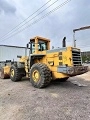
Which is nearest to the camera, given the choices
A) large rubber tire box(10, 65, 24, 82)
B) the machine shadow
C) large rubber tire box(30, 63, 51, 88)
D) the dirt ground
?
the dirt ground

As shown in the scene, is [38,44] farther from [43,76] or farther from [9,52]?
[9,52]

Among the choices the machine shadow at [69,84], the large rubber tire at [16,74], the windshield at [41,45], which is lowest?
the machine shadow at [69,84]

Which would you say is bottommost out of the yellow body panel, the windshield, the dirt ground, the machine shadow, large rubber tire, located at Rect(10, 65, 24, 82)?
the dirt ground

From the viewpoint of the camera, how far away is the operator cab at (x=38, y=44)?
9461mm

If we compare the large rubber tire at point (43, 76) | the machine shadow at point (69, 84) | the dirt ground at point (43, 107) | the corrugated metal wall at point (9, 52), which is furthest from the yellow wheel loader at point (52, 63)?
the corrugated metal wall at point (9, 52)

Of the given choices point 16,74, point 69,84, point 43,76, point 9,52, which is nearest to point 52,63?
point 43,76

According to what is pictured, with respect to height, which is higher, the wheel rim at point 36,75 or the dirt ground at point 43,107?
the wheel rim at point 36,75

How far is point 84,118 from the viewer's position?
4.29 meters

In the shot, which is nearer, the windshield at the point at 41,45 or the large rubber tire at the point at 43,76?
the large rubber tire at the point at 43,76

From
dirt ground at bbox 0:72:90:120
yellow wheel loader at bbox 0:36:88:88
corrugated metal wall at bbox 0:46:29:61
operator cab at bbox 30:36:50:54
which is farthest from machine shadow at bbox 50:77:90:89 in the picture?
corrugated metal wall at bbox 0:46:29:61

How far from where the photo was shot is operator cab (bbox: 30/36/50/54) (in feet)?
31.0

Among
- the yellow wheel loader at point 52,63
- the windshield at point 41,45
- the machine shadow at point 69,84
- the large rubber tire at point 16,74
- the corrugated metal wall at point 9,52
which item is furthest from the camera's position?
the corrugated metal wall at point 9,52

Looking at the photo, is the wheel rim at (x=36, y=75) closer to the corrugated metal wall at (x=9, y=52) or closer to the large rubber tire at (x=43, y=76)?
the large rubber tire at (x=43, y=76)

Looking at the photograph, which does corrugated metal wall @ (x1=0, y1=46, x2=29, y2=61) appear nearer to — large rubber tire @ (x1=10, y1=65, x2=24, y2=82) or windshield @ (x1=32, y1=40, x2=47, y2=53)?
large rubber tire @ (x1=10, y1=65, x2=24, y2=82)
